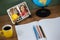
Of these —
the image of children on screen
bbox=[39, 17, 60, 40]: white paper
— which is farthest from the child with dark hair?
bbox=[39, 17, 60, 40]: white paper

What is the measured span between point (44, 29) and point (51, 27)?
6 centimetres

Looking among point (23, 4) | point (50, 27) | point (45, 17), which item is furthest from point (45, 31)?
point (23, 4)

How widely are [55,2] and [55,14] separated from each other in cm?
16

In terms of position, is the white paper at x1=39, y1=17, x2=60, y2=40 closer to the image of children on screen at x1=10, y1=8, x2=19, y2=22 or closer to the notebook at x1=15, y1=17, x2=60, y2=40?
the notebook at x1=15, y1=17, x2=60, y2=40

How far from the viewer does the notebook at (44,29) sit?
1250mm

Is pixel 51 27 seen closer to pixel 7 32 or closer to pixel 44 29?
pixel 44 29

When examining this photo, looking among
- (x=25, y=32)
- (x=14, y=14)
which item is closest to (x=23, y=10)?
(x=14, y=14)

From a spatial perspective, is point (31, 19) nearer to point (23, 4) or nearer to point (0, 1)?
point (23, 4)

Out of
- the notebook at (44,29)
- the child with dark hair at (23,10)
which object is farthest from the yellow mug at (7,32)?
the child with dark hair at (23,10)

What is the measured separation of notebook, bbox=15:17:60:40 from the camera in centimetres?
125

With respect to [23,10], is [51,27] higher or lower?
lower

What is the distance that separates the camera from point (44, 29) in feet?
4.30

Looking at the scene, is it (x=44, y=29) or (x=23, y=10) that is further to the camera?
(x=23, y=10)

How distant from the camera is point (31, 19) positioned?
56.6 inches
